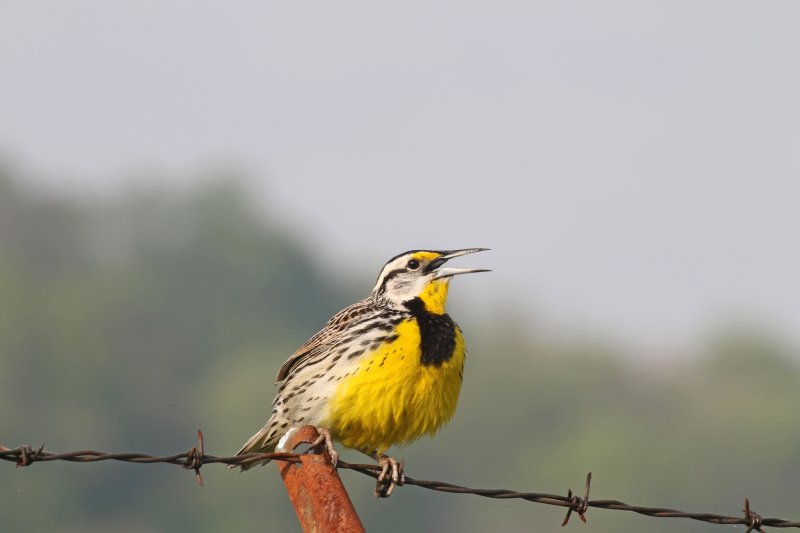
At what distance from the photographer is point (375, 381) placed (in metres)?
6.23

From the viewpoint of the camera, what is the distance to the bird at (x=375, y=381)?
623cm

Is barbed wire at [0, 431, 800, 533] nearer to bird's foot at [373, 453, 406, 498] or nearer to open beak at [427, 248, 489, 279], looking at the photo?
bird's foot at [373, 453, 406, 498]

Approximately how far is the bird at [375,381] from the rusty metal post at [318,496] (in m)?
0.95

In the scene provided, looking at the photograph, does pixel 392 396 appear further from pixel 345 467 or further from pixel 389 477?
pixel 345 467

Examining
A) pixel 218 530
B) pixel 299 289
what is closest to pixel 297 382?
pixel 218 530

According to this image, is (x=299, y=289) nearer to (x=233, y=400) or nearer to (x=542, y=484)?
(x=233, y=400)

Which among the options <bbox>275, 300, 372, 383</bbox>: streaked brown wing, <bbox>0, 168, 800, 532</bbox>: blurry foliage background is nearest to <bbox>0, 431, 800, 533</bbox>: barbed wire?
<bbox>275, 300, 372, 383</bbox>: streaked brown wing

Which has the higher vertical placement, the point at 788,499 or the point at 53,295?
the point at 53,295

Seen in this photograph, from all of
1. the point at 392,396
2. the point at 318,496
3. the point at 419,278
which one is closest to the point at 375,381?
the point at 392,396

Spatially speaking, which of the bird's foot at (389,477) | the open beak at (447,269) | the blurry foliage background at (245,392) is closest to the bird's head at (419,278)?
the open beak at (447,269)

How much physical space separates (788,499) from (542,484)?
8.25m

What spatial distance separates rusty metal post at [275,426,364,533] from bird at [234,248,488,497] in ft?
3.11

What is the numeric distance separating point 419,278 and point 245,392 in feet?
220

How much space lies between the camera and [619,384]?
93250mm
